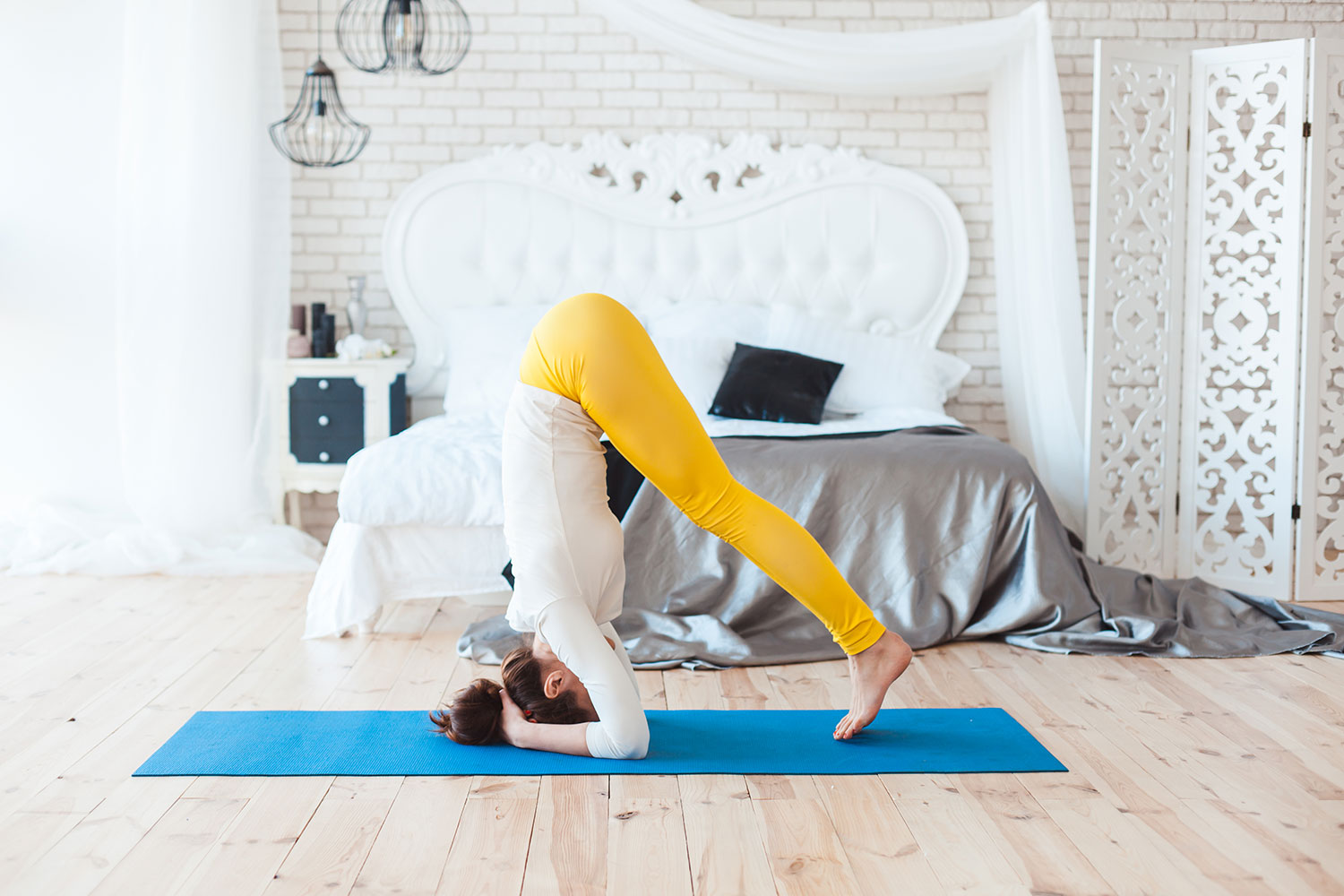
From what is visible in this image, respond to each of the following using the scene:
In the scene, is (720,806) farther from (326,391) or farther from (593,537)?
(326,391)

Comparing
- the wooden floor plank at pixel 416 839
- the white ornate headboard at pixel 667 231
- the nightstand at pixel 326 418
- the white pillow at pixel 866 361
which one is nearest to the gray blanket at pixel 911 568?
the wooden floor plank at pixel 416 839

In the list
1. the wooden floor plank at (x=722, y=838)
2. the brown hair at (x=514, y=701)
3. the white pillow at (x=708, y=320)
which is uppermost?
the white pillow at (x=708, y=320)

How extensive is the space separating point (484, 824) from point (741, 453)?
1.63 m

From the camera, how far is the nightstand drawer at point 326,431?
4340mm

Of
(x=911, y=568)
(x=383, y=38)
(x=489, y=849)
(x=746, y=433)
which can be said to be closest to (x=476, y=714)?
(x=489, y=849)

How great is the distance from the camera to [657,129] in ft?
15.7

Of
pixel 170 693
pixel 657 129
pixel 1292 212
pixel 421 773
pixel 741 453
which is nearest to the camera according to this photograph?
pixel 421 773

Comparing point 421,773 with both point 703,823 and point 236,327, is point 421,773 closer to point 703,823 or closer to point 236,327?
point 703,823

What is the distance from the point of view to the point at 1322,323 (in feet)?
12.1

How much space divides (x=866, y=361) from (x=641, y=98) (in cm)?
153

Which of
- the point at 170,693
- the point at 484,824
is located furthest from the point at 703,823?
the point at 170,693

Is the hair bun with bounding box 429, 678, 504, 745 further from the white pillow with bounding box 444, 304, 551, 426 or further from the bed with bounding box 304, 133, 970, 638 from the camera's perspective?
the bed with bounding box 304, 133, 970, 638

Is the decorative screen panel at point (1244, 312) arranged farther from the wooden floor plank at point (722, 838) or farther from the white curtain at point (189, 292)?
the white curtain at point (189, 292)

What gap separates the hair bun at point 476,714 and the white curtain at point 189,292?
6.73 ft
